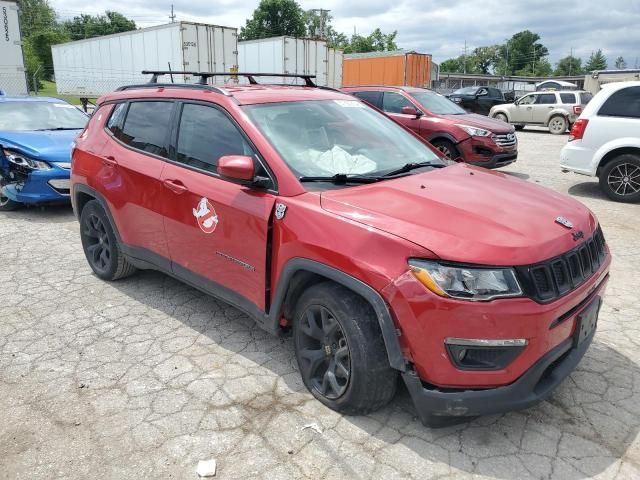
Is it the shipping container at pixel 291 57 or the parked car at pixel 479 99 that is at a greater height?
the shipping container at pixel 291 57

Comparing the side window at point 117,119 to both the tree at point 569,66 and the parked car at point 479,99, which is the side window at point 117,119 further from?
the tree at point 569,66

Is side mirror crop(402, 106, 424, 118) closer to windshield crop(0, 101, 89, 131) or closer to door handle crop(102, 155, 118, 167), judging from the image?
windshield crop(0, 101, 89, 131)

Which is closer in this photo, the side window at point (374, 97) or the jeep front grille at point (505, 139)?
the jeep front grille at point (505, 139)

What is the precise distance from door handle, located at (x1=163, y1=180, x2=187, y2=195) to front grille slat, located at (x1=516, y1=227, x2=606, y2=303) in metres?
2.26

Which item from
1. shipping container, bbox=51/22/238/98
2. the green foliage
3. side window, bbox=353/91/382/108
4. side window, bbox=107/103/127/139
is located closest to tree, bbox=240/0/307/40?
the green foliage

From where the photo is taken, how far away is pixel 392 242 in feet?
8.00

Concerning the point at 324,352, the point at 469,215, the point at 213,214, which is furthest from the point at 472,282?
the point at 213,214

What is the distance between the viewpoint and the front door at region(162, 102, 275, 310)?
311 cm

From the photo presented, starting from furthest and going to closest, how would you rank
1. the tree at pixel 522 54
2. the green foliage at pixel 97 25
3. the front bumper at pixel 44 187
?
the tree at pixel 522 54 < the green foliage at pixel 97 25 < the front bumper at pixel 44 187

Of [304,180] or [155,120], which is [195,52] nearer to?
[155,120]

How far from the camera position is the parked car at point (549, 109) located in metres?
18.8

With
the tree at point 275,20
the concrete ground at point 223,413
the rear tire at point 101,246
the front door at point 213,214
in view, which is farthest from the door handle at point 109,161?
the tree at point 275,20

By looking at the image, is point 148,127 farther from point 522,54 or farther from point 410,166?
point 522,54

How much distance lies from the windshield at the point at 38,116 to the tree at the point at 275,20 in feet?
197
